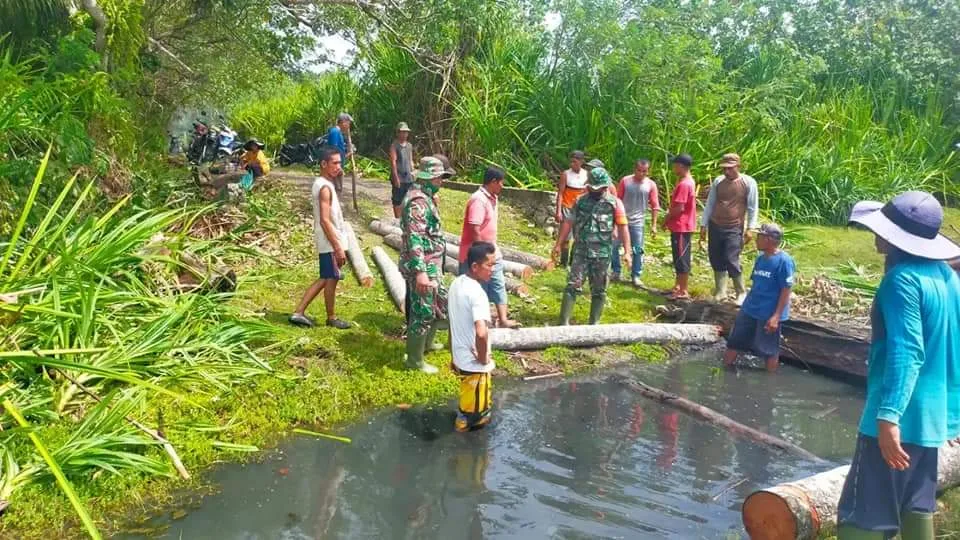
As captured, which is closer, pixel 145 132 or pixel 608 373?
pixel 608 373

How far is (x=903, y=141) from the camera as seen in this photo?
1644 cm

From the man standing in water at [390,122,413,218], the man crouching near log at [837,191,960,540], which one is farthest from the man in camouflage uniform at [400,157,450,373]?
the man standing in water at [390,122,413,218]

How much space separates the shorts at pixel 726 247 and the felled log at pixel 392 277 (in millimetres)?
3616

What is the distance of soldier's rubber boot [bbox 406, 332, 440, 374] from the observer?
21.9 feet

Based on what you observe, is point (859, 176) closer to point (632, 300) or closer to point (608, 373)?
point (632, 300)

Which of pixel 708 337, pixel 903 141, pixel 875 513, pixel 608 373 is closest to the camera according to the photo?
pixel 875 513

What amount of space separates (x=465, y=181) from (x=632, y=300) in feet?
20.5

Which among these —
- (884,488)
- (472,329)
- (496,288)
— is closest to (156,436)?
(472,329)

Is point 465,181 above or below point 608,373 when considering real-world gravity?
above

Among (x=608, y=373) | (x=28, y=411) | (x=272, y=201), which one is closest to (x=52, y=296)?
(x=28, y=411)

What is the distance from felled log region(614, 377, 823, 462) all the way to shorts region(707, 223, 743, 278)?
2707 mm

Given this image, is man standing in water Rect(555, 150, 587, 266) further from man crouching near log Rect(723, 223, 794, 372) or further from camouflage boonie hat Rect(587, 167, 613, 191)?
man crouching near log Rect(723, 223, 794, 372)

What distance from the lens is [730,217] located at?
9008 mm

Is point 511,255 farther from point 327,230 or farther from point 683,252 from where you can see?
point 327,230
